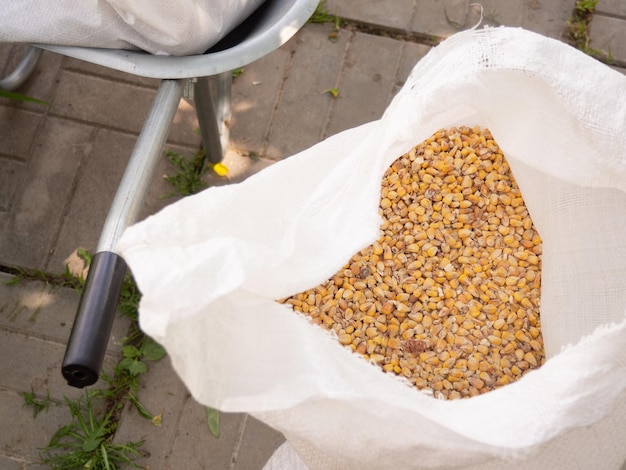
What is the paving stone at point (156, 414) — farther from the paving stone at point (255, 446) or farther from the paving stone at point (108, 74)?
the paving stone at point (108, 74)

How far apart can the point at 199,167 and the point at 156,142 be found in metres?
0.77

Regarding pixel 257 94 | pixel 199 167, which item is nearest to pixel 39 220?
pixel 199 167

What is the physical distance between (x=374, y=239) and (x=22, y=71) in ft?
4.25

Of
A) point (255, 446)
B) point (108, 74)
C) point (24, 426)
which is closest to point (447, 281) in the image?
point (255, 446)

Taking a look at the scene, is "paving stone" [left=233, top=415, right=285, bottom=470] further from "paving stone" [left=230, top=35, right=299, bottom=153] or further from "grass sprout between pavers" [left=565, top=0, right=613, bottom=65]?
"grass sprout between pavers" [left=565, top=0, right=613, bottom=65]

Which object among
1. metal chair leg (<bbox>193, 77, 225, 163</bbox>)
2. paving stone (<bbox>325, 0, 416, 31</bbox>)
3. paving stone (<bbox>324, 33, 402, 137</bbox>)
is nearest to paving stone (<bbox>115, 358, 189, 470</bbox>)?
metal chair leg (<bbox>193, 77, 225, 163</bbox>)

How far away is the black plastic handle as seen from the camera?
34.5 inches

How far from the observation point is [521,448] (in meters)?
0.83

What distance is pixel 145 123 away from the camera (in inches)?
42.4

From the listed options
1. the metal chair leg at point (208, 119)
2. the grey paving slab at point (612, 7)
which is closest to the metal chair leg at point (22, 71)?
the metal chair leg at point (208, 119)

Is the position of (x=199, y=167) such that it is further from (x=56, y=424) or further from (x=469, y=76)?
(x=469, y=76)

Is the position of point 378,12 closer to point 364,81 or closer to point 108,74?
point 364,81

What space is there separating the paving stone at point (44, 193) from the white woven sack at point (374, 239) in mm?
932

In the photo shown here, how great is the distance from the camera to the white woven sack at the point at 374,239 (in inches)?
33.4
